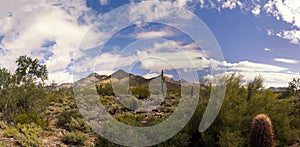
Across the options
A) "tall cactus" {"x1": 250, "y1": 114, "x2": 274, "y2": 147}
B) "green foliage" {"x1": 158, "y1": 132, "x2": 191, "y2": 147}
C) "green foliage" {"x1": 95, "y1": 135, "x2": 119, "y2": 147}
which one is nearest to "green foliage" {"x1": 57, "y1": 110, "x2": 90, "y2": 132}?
"green foliage" {"x1": 95, "y1": 135, "x2": 119, "y2": 147}

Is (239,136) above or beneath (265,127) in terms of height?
beneath

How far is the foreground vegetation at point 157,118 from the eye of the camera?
13938 mm

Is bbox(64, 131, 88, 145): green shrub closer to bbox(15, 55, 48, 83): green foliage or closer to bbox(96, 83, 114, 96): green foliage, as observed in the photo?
bbox(15, 55, 48, 83): green foliage

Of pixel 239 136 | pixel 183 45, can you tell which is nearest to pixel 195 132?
pixel 239 136

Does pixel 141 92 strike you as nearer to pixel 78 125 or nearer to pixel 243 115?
pixel 78 125

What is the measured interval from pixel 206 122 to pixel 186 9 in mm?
5767

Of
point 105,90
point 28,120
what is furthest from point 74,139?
point 105,90

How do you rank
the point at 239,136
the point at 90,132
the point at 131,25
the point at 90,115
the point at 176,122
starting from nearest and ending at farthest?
the point at 239,136 < the point at 176,122 < the point at 131,25 < the point at 90,132 < the point at 90,115

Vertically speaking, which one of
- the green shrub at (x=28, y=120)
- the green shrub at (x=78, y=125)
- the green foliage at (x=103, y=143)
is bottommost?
the green foliage at (x=103, y=143)

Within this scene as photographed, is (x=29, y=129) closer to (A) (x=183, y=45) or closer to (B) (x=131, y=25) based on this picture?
(B) (x=131, y=25)

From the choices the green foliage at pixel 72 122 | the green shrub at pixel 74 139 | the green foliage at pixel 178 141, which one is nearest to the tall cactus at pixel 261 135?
the green foliage at pixel 178 141

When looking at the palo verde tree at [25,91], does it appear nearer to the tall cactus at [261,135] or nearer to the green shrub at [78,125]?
the green shrub at [78,125]

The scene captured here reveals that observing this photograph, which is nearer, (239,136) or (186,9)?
(239,136)

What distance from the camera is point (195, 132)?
14766 millimetres
